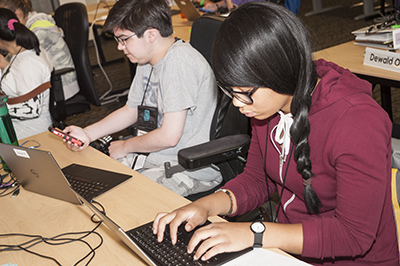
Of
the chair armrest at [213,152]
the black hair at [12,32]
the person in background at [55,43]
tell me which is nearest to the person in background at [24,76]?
the black hair at [12,32]

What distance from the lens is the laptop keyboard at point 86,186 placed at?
1.32 metres

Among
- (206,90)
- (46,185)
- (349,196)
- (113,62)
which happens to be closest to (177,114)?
(206,90)

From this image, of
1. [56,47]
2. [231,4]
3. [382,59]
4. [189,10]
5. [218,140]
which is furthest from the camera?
[189,10]

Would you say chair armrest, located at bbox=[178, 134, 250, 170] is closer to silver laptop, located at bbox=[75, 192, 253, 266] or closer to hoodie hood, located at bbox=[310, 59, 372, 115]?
silver laptop, located at bbox=[75, 192, 253, 266]

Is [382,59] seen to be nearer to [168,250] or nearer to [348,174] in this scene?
[348,174]

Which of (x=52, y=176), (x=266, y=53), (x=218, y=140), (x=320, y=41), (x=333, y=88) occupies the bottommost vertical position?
(x=320, y=41)

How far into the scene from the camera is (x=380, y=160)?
33.7 inches

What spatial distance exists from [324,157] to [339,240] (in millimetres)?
192

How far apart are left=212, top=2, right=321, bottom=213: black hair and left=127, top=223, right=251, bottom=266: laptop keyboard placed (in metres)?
0.38

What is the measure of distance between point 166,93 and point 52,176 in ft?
1.82

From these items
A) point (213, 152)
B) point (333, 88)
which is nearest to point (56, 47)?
point (213, 152)

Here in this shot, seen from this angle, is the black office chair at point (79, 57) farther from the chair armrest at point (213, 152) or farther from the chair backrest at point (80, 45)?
the chair armrest at point (213, 152)

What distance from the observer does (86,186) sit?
1.35m

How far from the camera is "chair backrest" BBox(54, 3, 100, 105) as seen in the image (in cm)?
291
